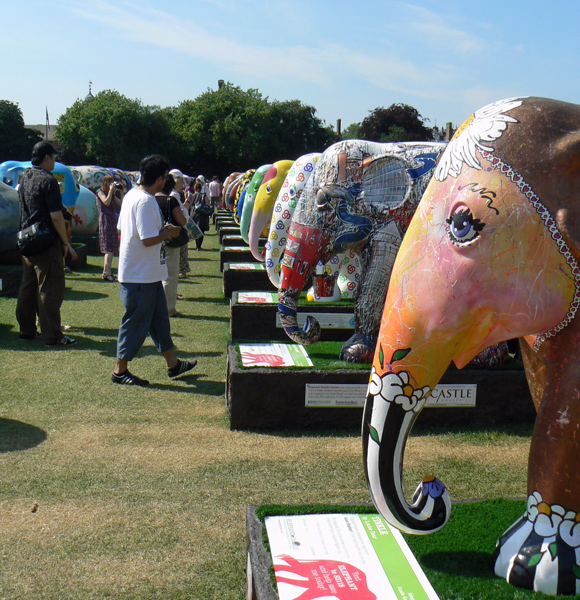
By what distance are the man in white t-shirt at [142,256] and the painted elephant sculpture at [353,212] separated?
48.8 inches

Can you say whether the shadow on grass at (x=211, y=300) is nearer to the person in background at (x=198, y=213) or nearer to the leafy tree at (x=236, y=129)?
the person in background at (x=198, y=213)

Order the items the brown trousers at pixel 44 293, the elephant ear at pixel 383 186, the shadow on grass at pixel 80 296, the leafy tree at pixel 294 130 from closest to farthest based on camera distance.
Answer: the elephant ear at pixel 383 186 → the brown trousers at pixel 44 293 → the shadow on grass at pixel 80 296 → the leafy tree at pixel 294 130

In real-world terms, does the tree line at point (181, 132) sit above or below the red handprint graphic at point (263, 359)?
above

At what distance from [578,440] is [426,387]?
44 cm

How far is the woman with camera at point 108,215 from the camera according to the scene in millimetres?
10586

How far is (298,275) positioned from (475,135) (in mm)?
2624

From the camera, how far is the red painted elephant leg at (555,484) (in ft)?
5.85

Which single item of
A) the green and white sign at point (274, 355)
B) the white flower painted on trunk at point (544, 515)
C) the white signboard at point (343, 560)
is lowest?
the white signboard at point (343, 560)

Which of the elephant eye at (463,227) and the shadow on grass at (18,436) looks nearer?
the elephant eye at (463,227)

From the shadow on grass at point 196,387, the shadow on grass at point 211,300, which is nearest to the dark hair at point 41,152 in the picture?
the shadow on grass at point 196,387

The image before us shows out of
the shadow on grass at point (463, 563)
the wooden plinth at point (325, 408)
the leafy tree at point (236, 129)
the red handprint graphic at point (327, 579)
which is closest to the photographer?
the red handprint graphic at point (327, 579)

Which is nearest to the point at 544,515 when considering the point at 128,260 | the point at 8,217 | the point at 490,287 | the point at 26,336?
the point at 490,287

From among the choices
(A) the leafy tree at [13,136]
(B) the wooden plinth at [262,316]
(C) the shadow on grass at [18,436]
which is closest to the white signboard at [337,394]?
(C) the shadow on grass at [18,436]

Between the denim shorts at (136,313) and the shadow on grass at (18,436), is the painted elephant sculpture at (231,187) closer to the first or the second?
the denim shorts at (136,313)
